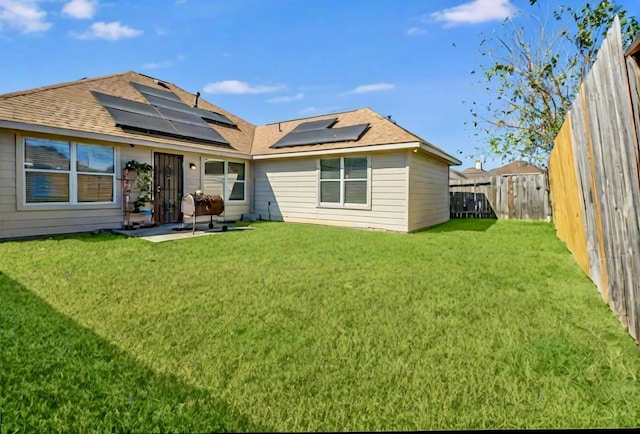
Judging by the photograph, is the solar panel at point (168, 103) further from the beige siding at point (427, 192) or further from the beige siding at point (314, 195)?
the beige siding at point (427, 192)

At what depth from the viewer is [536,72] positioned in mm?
13078

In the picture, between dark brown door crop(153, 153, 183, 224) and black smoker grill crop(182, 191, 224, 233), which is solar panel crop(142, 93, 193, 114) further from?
black smoker grill crop(182, 191, 224, 233)

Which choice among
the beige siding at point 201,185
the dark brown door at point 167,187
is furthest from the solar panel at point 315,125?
the dark brown door at point 167,187

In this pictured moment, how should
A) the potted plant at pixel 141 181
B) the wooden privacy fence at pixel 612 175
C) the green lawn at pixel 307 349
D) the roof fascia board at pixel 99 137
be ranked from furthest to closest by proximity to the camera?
the potted plant at pixel 141 181 → the roof fascia board at pixel 99 137 → the wooden privacy fence at pixel 612 175 → the green lawn at pixel 307 349

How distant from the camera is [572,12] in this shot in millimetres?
12094

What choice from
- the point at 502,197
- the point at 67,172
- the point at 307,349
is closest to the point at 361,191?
the point at 502,197

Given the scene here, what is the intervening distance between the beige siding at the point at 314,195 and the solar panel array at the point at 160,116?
2.07 meters

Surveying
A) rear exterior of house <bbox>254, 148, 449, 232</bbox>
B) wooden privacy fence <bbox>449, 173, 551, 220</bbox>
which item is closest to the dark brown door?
rear exterior of house <bbox>254, 148, 449, 232</bbox>

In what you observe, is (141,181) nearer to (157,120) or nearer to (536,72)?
(157,120)

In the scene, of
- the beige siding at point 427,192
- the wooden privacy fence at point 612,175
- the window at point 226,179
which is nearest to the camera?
the wooden privacy fence at point 612,175

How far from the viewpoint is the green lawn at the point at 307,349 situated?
1.86 meters

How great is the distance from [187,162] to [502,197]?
12079mm

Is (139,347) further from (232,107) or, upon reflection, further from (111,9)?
(232,107)

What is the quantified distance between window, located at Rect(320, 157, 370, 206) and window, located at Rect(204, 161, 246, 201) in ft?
10.5
